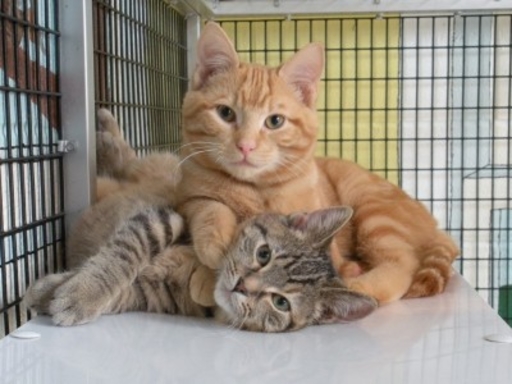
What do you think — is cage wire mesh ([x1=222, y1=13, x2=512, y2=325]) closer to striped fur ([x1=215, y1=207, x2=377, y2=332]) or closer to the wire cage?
the wire cage

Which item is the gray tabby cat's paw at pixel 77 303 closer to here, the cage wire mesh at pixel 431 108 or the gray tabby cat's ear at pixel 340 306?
the gray tabby cat's ear at pixel 340 306

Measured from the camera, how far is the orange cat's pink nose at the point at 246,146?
1265 mm

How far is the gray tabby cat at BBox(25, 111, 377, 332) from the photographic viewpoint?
1.14 m

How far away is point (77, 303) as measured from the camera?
110cm

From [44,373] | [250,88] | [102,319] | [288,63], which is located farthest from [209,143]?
[44,373]

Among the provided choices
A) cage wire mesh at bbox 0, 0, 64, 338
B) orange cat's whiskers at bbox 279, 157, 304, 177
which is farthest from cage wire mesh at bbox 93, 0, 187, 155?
orange cat's whiskers at bbox 279, 157, 304, 177

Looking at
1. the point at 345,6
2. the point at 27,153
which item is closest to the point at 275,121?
the point at 27,153

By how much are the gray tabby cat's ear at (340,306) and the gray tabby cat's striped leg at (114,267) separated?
0.28 m

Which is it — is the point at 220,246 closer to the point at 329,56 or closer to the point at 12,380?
the point at 12,380

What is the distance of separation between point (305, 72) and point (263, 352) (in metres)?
0.61

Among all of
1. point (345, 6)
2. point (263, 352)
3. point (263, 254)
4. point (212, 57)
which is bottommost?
point (263, 352)

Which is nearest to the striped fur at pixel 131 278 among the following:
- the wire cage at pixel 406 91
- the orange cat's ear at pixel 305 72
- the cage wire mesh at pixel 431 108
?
the orange cat's ear at pixel 305 72

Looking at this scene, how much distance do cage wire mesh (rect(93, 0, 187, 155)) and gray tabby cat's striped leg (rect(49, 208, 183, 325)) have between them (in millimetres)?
383

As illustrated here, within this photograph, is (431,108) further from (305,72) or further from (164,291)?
(164,291)
